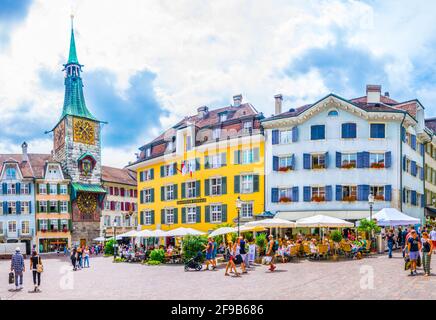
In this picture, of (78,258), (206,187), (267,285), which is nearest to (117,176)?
(206,187)

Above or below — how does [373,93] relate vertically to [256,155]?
above

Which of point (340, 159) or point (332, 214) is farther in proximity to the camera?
point (340, 159)

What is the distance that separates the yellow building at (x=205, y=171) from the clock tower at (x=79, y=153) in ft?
62.2

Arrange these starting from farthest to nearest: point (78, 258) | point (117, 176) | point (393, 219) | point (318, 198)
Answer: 1. point (117, 176)
2. point (318, 198)
3. point (78, 258)
4. point (393, 219)

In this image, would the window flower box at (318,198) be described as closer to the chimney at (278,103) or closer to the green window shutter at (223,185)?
the green window shutter at (223,185)

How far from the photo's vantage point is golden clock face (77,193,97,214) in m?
68.8

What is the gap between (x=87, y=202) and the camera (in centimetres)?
6962

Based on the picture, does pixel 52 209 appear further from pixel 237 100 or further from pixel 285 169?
pixel 285 169

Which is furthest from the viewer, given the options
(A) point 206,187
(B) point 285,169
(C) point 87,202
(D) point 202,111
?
(C) point 87,202

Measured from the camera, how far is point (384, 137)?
38.2 meters

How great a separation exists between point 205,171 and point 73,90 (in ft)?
123

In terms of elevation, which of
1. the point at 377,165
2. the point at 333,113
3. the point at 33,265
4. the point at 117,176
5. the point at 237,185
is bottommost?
the point at 33,265

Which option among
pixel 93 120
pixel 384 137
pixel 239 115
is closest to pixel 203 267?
pixel 384 137
